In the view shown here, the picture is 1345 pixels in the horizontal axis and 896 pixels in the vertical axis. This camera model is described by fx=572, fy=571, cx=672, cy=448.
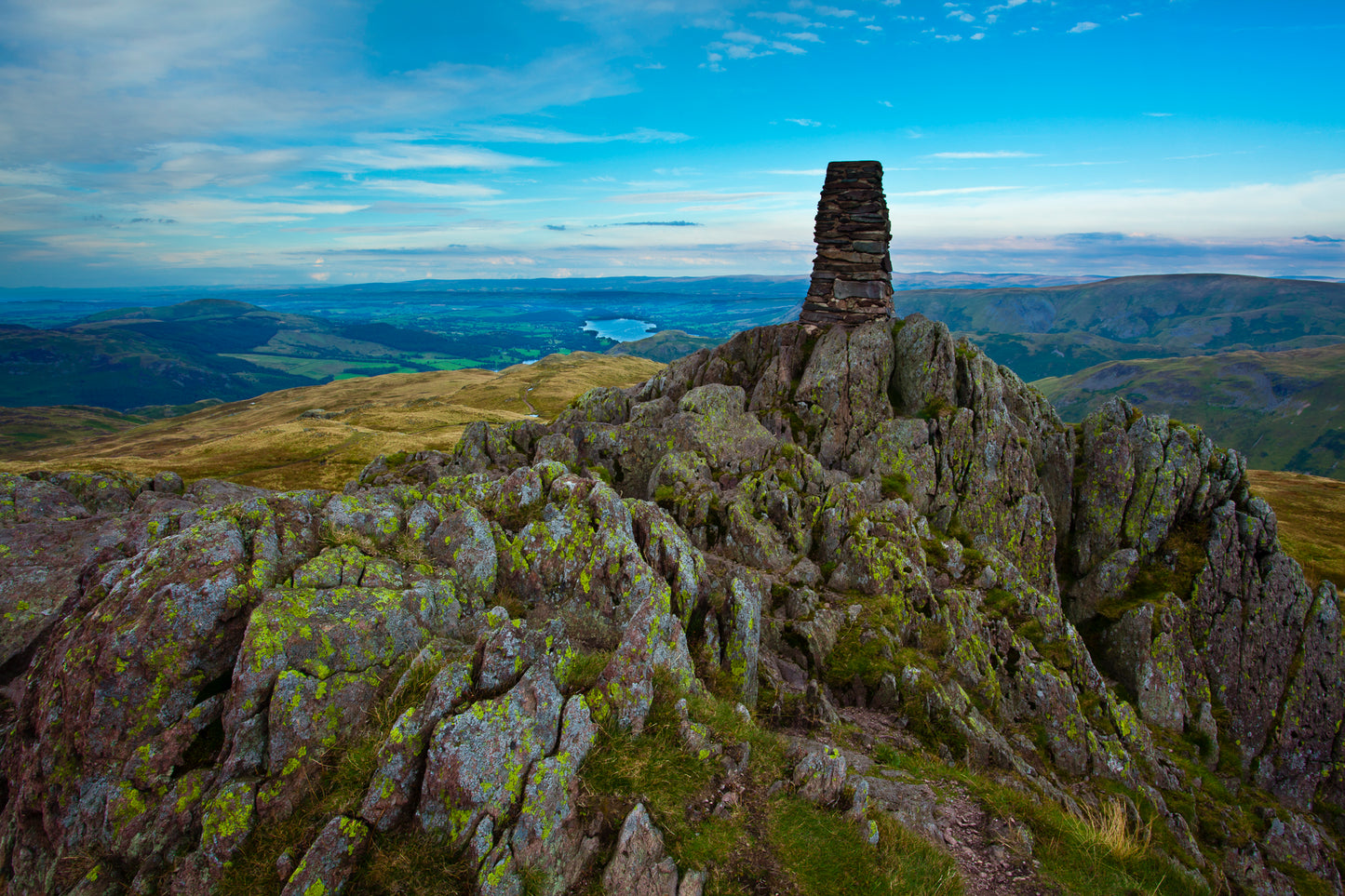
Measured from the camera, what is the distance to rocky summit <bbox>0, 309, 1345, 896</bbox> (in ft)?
35.1

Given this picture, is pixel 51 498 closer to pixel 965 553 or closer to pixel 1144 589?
pixel 965 553

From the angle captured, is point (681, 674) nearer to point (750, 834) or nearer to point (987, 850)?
point (750, 834)

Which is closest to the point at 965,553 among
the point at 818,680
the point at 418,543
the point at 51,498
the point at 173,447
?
the point at 818,680

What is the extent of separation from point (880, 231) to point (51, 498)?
172 feet

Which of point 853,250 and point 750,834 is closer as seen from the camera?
point 750,834

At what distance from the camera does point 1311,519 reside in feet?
295

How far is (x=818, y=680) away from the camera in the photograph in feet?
70.5

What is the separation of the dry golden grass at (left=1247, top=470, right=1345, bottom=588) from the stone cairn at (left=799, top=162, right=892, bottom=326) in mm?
51562

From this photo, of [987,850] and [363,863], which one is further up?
[363,863]

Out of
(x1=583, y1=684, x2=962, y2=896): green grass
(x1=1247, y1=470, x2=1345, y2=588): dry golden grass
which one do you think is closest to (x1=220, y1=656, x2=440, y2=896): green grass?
(x1=583, y1=684, x2=962, y2=896): green grass

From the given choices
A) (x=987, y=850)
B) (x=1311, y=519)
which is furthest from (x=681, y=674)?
(x=1311, y=519)

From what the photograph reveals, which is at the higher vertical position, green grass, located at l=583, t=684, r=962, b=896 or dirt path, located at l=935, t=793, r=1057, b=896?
green grass, located at l=583, t=684, r=962, b=896

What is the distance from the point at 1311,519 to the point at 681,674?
12518 centimetres

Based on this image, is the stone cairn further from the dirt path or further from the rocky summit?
the dirt path
